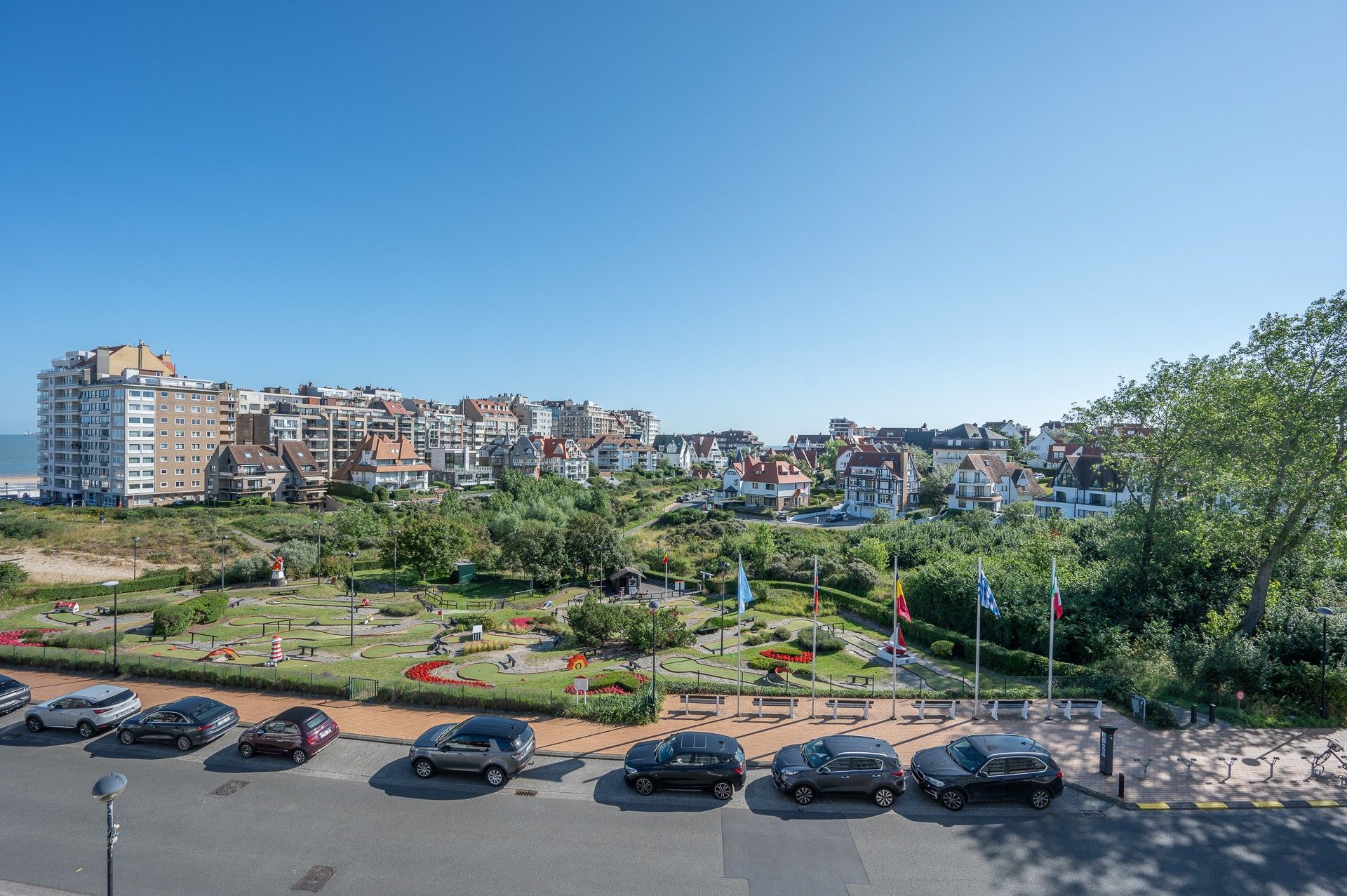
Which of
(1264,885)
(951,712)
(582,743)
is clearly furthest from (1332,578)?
(582,743)

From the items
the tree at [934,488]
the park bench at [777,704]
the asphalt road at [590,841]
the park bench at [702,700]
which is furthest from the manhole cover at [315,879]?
the tree at [934,488]

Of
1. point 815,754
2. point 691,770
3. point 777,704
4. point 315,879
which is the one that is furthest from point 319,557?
point 815,754

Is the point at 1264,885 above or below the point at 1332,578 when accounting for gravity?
below

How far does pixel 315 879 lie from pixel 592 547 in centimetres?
3608

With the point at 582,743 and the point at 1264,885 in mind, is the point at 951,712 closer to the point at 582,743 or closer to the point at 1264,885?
the point at 1264,885

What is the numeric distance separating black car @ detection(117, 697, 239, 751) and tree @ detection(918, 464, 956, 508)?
7852cm

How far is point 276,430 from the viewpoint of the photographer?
301 ft

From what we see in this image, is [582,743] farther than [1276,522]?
No

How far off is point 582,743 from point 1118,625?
24.0 meters

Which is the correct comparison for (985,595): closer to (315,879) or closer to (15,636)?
(315,879)

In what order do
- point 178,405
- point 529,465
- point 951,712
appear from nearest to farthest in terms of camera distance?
point 951,712, point 178,405, point 529,465

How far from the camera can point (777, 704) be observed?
66.9 ft

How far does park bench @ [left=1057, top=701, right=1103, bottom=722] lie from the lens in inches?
762

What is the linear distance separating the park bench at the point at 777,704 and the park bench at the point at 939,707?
12.5 feet
